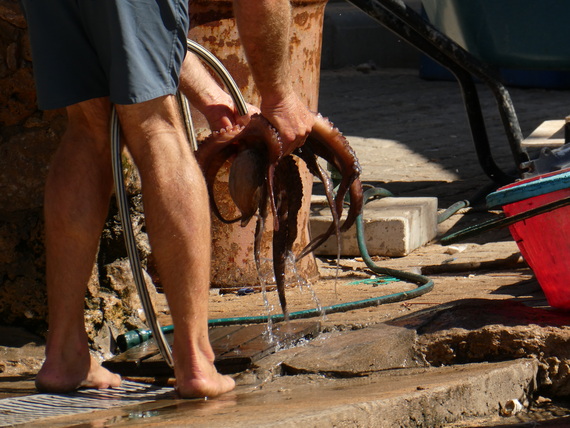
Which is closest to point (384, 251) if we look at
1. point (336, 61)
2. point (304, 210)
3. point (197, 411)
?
point (304, 210)

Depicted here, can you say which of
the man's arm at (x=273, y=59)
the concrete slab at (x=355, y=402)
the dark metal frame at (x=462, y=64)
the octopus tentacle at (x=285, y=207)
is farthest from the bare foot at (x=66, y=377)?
the dark metal frame at (x=462, y=64)

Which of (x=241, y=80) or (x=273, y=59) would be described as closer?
(x=273, y=59)

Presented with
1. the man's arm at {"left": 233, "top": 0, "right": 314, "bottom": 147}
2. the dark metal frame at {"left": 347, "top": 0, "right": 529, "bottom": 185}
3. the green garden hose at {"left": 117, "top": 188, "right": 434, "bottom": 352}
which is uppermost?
the dark metal frame at {"left": 347, "top": 0, "right": 529, "bottom": 185}

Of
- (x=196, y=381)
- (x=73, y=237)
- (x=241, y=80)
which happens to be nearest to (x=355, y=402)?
(x=196, y=381)

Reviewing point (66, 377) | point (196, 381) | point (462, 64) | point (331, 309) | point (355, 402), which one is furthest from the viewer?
point (462, 64)

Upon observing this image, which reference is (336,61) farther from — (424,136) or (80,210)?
(80,210)

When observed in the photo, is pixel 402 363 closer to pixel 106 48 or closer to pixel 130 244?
pixel 130 244

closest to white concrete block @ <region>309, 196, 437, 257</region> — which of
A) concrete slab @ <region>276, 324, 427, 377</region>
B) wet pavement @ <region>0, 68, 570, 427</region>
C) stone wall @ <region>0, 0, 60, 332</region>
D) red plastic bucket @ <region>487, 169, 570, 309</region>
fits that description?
wet pavement @ <region>0, 68, 570, 427</region>

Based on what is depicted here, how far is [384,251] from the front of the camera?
462 cm

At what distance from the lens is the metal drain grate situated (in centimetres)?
234

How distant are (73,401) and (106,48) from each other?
84cm

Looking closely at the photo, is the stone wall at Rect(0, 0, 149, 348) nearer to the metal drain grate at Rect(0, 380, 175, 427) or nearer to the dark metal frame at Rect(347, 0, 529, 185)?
the metal drain grate at Rect(0, 380, 175, 427)

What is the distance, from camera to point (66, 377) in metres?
2.60

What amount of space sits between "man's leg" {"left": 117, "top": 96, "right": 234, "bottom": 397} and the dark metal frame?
2.52m
